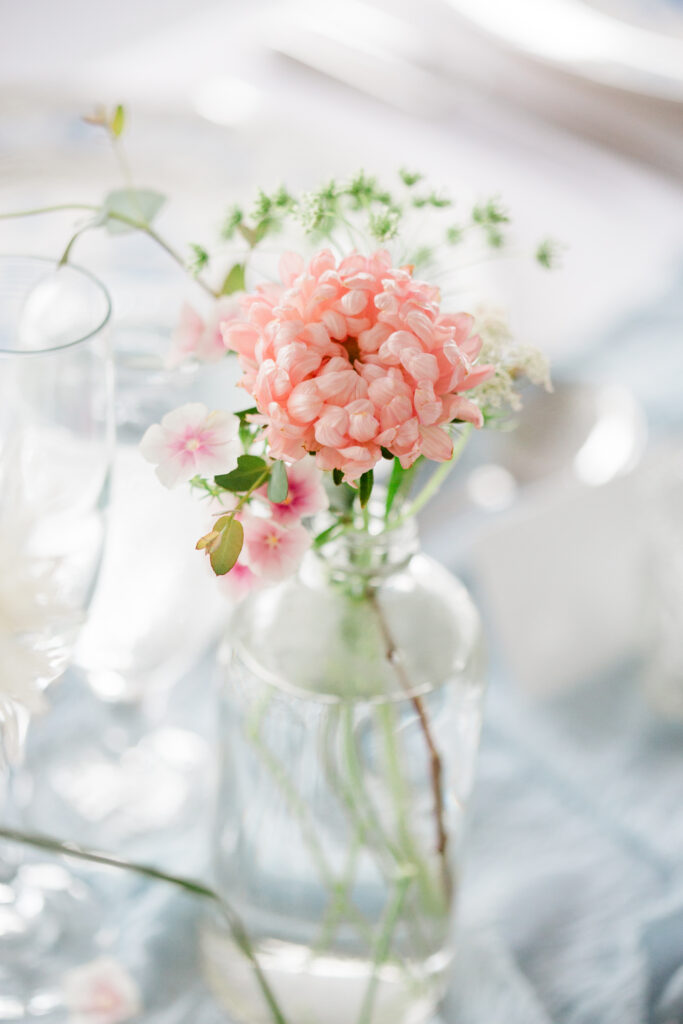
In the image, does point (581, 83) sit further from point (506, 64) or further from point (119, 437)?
point (119, 437)

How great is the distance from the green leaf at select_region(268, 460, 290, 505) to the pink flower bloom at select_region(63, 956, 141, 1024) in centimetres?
26

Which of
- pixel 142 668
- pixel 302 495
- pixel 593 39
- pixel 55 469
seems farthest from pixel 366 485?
pixel 593 39

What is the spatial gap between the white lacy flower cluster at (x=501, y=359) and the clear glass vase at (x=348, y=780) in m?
0.07

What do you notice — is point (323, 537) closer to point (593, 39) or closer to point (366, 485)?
point (366, 485)

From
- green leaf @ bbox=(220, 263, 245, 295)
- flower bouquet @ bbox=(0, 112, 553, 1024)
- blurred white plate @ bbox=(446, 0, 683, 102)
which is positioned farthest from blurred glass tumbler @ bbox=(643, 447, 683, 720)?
blurred white plate @ bbox=(446, 0, 683, 102)

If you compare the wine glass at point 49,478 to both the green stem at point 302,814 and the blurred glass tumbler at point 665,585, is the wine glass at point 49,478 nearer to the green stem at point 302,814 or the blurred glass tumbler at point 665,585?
the green stem at point 302,814

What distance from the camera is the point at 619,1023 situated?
41 cm

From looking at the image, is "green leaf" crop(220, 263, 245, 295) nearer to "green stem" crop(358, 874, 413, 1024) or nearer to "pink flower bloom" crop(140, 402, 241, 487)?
"pink flower bloom" crop(140, 402, 241, 487)

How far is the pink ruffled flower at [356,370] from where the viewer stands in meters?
0.24

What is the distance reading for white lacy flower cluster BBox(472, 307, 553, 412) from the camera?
0.28 m

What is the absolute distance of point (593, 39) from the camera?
89cm

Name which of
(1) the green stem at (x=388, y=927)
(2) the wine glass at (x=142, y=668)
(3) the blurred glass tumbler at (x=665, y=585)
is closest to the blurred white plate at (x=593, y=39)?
(3) the blurred glass tumbler at (x=665, y=585)

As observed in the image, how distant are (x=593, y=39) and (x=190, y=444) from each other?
0.77 metres

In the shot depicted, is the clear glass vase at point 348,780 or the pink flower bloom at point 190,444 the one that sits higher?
the pink flower bloom at point 190,444
